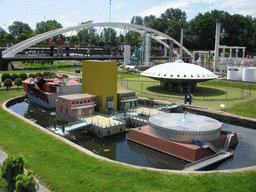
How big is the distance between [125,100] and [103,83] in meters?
4.76

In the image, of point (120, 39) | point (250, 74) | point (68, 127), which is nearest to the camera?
point (68, 127)

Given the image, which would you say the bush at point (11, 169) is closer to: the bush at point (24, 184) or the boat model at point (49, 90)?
the bush at point (24, 184)

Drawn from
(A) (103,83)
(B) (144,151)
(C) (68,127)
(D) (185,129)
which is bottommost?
(B) (144,151)

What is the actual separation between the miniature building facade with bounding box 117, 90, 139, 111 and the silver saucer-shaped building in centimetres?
1228

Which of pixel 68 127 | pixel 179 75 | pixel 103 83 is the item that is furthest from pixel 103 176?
pixel 179 75

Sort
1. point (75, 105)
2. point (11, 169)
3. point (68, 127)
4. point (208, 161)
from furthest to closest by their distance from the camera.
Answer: point (75, 105), point (68, 127), point (208, 161), point (11, 169)

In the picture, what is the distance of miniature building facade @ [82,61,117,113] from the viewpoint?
34.2m

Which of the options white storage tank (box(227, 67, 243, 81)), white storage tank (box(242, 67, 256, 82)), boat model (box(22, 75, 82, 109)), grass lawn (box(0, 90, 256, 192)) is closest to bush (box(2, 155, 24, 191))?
grass lawn (box(0, 90, 256, 192))

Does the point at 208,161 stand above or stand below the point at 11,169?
below

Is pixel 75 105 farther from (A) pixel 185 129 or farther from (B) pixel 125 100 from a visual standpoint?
(A) pixel 185 129

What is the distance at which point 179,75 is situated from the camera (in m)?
48.1

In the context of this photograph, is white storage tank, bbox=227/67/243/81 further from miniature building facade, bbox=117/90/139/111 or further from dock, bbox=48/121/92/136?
dock, bbox=48/121/92/136

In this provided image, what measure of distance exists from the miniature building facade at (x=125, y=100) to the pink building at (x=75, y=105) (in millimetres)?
4116

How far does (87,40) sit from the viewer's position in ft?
454
